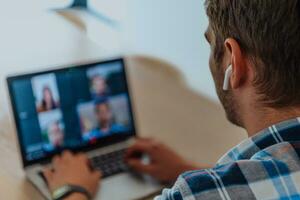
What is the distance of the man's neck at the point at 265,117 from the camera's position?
0.84 m

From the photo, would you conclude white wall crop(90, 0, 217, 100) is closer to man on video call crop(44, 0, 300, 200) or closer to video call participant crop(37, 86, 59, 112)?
video call participant crop(37, 86, 59, 112)

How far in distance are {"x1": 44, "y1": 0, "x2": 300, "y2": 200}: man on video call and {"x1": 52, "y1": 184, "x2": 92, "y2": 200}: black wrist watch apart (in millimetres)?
393

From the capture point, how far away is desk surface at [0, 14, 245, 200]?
140 cm

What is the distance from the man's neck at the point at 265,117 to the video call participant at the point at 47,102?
604 millimetres

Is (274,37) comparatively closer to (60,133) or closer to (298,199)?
(298,199)

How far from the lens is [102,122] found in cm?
143

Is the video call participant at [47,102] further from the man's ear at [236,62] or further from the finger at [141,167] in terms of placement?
the man's ear at [236,62]

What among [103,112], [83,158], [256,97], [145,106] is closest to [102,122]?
[103,112]

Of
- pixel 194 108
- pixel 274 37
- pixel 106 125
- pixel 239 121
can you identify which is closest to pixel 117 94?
pixel 106 125

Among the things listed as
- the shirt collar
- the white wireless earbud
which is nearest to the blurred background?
the white wireless earbud

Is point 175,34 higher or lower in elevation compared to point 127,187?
higher

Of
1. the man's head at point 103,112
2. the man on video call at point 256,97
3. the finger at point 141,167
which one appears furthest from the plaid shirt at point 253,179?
the man's head at point 103,112

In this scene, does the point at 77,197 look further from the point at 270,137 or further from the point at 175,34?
the point at 175,34

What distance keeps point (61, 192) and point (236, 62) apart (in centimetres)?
55
